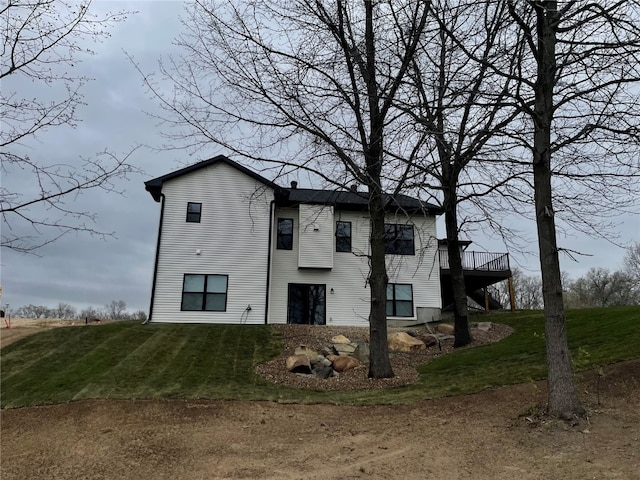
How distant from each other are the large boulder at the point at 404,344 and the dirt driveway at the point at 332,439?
Result: 6101mm

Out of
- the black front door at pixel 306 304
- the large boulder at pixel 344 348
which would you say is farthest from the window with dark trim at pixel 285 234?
the large boulder at pixel 344 348

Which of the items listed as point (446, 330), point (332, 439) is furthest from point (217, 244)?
point (332, 439)

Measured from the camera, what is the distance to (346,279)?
1967 cm

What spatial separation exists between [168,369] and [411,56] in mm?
8759

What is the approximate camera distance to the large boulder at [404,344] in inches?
531

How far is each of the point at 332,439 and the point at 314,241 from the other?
13.5 m

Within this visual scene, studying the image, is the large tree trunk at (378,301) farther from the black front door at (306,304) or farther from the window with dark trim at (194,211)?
the window with dark trim at (194,211)

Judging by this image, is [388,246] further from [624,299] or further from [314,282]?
[624,299]

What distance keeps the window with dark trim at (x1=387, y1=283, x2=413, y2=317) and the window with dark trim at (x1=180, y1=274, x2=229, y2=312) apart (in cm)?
729

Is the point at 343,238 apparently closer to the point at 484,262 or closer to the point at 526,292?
the point at 484,262

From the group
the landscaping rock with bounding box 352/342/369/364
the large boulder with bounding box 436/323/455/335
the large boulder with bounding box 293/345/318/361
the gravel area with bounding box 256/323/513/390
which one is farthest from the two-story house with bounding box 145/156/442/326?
the landscaping rock with bounding box 352/342/369/364

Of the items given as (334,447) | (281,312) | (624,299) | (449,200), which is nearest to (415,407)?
(334,447)

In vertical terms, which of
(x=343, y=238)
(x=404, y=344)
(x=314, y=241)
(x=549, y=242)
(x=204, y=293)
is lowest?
(x=404, y=344)

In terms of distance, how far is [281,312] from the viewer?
61.6ft
